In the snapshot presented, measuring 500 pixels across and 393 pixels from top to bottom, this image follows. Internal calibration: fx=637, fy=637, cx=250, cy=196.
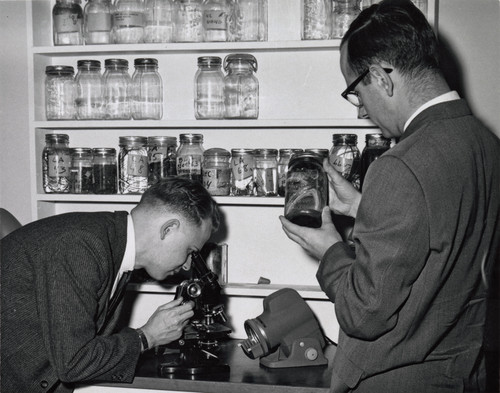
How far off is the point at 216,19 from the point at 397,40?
1.01m

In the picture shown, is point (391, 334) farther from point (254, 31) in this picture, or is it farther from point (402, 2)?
point (254, 31)

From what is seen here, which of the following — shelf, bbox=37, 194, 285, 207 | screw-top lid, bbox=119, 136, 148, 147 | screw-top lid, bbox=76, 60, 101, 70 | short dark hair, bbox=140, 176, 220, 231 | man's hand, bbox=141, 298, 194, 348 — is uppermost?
screw-top lid, bbox=76, 60, 101, 70

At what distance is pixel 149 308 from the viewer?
2549 millimetres

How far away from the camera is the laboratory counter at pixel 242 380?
1912mm

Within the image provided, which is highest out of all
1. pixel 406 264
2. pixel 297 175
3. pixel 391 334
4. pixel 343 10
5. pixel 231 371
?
pixel 343 10

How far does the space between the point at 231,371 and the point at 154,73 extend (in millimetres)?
1105

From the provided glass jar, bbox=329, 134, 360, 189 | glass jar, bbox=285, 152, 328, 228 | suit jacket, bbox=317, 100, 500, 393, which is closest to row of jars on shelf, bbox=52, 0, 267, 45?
glass jar, bbox=329, 134, 360, 189

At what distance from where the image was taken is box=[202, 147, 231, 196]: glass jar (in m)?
2.22

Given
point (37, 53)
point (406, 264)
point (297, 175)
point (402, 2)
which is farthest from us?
point (37, 53)

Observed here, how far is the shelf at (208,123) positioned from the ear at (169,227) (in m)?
0.52

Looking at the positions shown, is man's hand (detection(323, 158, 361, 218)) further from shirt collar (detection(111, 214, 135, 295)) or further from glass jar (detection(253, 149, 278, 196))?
shirt collar (detection(111, 214, 135, 295))

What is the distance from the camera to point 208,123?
224 centimetres

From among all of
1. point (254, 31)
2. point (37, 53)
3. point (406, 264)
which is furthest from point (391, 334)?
point (37, 53)

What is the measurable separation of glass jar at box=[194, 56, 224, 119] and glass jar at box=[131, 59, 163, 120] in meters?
0.16
